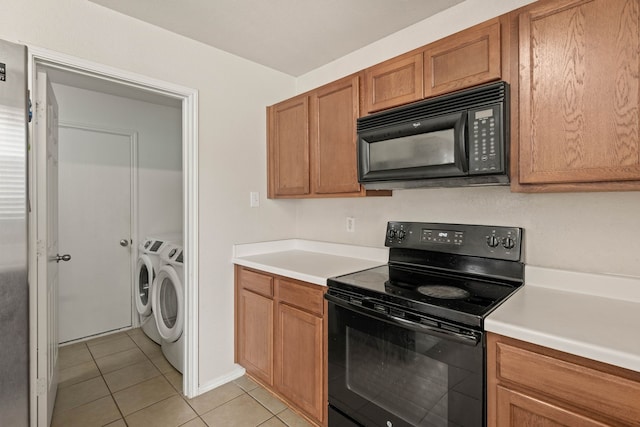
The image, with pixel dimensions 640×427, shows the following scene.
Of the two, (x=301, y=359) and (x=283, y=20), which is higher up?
(x=283, y=20)

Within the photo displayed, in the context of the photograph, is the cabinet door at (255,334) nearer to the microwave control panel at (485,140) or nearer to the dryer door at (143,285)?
the dryer door at (143,285)

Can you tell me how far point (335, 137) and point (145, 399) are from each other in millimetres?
2151

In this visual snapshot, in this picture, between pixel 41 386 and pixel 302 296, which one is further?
pixel 302 296

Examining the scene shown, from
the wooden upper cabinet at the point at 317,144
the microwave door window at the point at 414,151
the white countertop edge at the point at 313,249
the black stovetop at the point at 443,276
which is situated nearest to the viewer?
the black stovetop at the point at 443,276

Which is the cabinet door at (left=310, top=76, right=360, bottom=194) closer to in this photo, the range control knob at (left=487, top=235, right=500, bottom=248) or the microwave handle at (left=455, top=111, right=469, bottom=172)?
the microwave handle at (left=455, top=111, right=469, bottom=172)

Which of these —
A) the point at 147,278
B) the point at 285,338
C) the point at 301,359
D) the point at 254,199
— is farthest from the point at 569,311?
the point at 147,278

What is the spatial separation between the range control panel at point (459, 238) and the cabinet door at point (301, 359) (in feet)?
2.41

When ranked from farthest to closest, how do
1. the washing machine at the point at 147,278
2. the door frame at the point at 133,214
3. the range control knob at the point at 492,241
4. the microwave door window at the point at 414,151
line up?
the door frame at the point at 133,214
the washing machine at the point at 147,278
the range control knob at the point at 492,241
the microwave door window at the point at 414,151

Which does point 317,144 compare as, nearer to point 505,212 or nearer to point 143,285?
point 505,212

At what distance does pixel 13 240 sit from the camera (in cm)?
137

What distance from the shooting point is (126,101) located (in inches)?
128

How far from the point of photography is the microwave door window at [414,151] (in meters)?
1.51

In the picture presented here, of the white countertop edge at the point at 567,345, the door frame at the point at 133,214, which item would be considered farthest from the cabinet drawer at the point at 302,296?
the door frame at the point at 133,214

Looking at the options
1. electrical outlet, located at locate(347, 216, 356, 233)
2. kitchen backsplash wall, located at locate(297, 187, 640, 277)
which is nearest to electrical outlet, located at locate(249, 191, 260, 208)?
electrical outlet, located at locate(347, 216, 356, 233)
